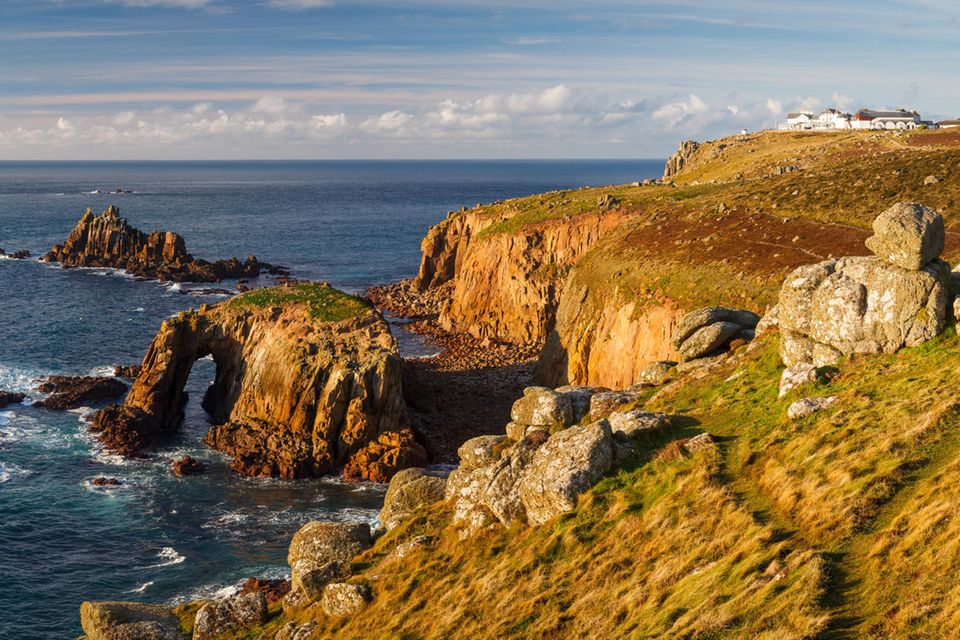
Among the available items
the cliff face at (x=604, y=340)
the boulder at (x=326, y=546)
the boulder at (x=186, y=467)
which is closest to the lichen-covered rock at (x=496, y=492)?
the boulder at (x=326, y=546)

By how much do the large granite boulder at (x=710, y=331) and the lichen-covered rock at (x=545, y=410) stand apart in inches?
309

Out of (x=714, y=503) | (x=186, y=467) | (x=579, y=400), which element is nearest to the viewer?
(x=714, y=503)

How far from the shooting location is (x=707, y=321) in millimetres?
37625

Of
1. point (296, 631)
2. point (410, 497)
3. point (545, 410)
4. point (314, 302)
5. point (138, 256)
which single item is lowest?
point (296, 631)

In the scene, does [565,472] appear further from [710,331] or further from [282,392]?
[282,392]

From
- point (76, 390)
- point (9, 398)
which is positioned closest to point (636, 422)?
point (76, 390)

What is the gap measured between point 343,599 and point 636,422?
11722 millimetres

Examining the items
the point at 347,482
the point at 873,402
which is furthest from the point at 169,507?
the point at 873,402

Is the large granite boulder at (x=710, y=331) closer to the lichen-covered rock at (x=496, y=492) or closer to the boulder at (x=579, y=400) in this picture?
the boulder at (x=579, y=400)

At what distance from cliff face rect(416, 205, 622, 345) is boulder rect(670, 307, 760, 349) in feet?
132

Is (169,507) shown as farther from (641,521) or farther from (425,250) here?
(425,250)

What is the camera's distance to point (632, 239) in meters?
64.7

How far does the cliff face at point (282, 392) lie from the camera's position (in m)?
53.4

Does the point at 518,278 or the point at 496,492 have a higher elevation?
the point at 518,278
